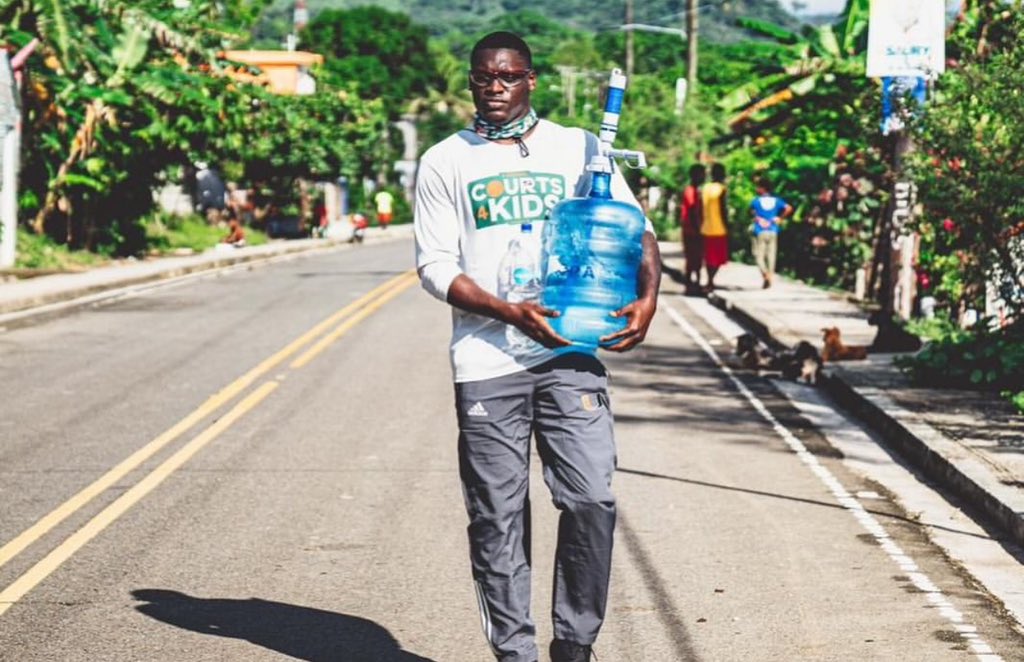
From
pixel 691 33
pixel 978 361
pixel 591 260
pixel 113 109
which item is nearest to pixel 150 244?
pixel 113 109

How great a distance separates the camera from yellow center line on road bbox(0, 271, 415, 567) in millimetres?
8680

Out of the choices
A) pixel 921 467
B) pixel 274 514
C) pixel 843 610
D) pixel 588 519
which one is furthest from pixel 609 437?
pixel 921 467

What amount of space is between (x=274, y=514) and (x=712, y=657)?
3.37 meters

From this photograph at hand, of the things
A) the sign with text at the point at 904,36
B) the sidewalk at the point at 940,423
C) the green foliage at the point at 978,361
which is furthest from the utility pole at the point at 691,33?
the green foliage at the point at 978,361

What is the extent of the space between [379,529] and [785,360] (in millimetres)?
7925

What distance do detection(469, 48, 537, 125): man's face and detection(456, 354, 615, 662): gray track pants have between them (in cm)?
74

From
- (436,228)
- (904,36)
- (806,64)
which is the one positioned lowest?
(436,228)

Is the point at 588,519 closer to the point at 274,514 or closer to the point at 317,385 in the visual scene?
the point at 274,514

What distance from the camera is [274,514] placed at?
9289 millimetres

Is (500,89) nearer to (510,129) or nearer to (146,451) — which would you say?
(510,129)

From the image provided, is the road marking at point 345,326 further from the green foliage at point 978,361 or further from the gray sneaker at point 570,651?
the gray sneaker at point 570,651

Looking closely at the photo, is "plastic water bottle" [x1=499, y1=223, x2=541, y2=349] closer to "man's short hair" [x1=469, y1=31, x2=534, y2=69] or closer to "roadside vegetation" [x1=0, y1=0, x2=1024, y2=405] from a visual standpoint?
→ "man's short hair" [x1=469, y1=31, x2=534, y2=69]

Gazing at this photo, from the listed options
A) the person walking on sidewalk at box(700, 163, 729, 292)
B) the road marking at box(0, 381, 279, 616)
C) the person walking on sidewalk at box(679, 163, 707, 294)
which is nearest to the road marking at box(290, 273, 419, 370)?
the road marking at box(0, 381, 279, 616)

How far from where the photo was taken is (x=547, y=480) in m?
5.54
